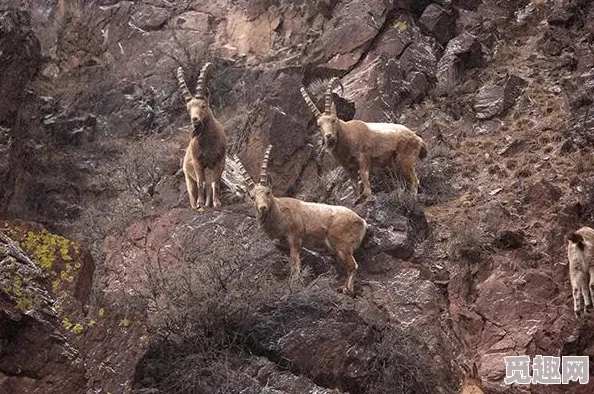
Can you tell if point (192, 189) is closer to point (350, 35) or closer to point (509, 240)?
point (509, 240)

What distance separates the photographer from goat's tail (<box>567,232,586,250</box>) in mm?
12312

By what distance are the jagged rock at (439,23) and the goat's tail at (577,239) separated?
10.5m

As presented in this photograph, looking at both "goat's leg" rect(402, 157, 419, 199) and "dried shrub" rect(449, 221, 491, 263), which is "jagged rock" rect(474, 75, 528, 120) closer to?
"goat's leg" rect(402, 157, 419, 199)

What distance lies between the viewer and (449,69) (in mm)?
20859

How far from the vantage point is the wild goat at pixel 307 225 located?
505 inches

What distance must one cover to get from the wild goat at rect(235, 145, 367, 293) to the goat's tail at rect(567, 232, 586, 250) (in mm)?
3141

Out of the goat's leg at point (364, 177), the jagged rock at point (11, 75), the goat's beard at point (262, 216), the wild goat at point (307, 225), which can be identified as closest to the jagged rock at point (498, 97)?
the goat's leg at point (364, 177)

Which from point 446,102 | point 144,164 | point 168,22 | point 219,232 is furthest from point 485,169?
point 168,22

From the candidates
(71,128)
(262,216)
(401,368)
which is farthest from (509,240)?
(71,128)

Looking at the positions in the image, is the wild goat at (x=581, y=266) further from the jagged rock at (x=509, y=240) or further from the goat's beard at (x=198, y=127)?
the goat's beard at (x=198, y=127)

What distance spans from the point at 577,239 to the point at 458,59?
9.66 meters

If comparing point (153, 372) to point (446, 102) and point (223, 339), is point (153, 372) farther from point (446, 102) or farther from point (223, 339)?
point (446, 102)

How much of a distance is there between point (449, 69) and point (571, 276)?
30.7ft

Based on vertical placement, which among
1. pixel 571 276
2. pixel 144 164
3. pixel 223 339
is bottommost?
pixel 144 164
